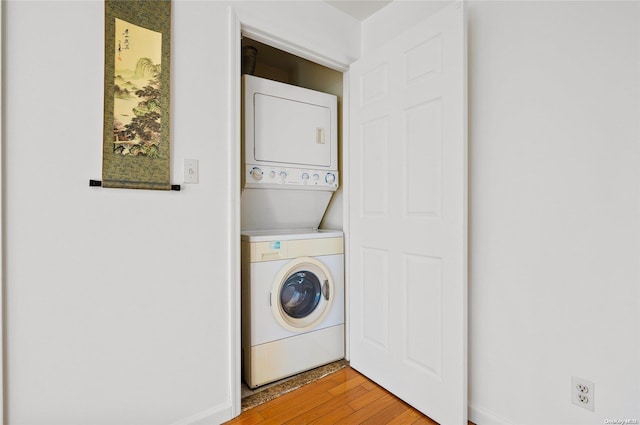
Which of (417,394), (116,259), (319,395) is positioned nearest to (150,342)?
(116,259)

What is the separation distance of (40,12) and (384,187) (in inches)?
67.2

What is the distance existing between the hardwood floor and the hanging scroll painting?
1280 millimetres

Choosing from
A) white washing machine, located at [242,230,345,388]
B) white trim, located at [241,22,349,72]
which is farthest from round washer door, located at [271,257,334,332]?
white trim, located at [241,22,349,72]

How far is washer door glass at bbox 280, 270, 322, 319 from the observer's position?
2.11 metres

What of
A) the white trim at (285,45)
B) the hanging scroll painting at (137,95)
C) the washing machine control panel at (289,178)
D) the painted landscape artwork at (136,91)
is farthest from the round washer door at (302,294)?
the white trim at (285,45)

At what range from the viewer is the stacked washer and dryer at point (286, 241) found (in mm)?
1972

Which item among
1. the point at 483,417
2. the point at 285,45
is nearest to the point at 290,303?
the point at 483,417

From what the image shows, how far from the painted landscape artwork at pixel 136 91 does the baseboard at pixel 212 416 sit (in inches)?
49.9

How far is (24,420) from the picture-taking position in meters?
1.23

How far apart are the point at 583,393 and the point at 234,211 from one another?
169cm

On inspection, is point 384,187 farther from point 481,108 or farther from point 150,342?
point 150,342

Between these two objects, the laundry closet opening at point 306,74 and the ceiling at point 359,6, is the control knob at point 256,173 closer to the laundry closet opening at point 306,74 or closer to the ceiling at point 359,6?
the laundry closet opening at point 306,74

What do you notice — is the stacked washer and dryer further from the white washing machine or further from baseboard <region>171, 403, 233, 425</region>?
baseboard <region>171, 403, 233, 425</region>

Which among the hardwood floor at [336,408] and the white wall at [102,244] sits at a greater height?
the white wall at [102,244]
